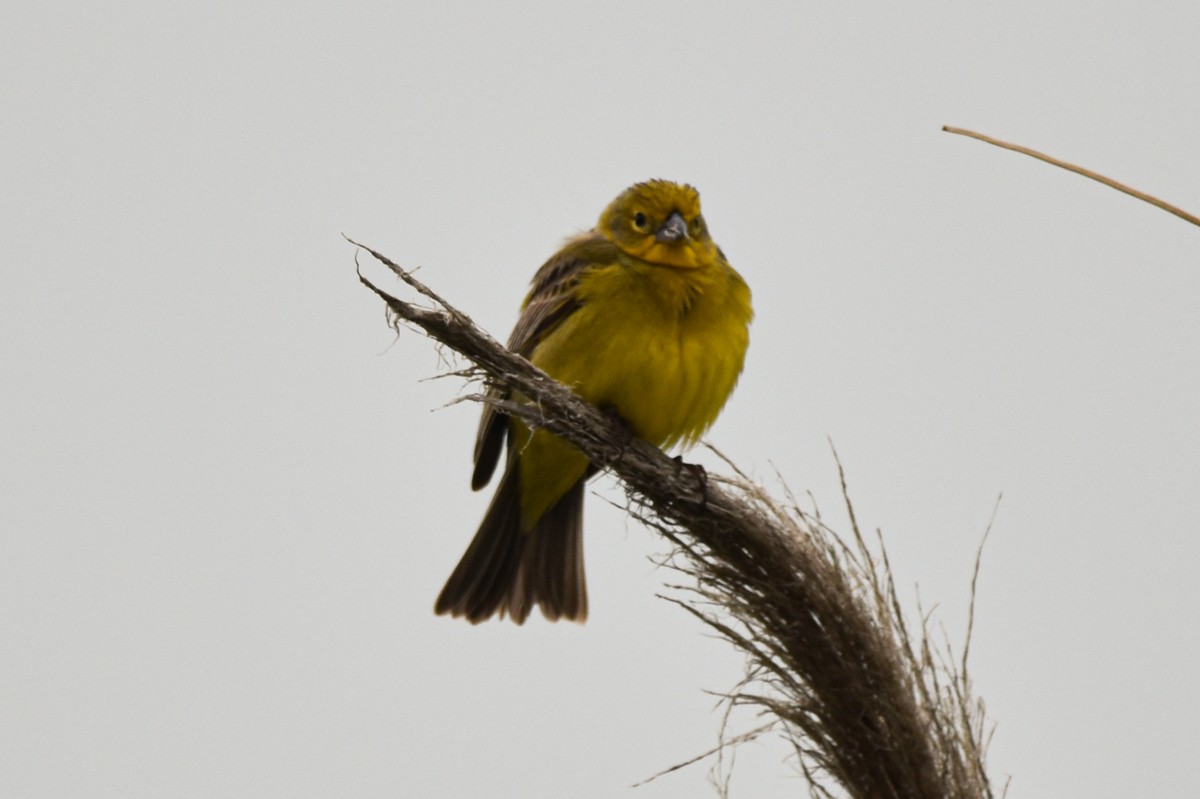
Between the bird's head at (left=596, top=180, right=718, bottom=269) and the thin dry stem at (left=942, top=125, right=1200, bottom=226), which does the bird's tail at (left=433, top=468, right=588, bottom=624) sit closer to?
the bird's head at (left=596, top=180, right=718, bottom=269)

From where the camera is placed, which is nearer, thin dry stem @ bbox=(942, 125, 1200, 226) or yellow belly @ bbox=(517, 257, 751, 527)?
thin dry stem @ bbox=(942, 125, 1200, 226)

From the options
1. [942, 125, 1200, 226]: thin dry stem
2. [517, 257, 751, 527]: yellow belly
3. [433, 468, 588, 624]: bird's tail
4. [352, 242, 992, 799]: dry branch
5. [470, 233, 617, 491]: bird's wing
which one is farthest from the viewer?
[433, 468, 588, 624]: bird's tail

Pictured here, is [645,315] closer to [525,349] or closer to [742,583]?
[525,349]

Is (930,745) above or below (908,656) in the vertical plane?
below

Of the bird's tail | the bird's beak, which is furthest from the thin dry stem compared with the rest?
the bird's tail

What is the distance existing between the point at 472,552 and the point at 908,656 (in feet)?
10.0

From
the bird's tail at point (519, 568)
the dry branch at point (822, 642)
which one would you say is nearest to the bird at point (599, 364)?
the bird's tail at point (519, 568)

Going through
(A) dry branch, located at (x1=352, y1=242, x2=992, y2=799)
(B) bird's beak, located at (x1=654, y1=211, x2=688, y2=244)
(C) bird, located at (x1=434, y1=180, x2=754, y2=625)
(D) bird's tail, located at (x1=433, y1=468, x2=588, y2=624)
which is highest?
(B) bird's beak, located at (x1=654, y1=211, x2=688, y2=244)

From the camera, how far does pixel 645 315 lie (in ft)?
16.0

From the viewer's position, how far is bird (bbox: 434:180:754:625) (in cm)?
482

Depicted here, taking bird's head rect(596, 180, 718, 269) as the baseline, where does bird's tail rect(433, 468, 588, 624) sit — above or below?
below

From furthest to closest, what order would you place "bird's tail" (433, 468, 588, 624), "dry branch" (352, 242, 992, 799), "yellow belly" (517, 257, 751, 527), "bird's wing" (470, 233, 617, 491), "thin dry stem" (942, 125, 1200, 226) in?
"bird's tail" (433, 468, 588, 624)
"bird's wing" (470, 233, 617, 491)
"yellow belly" (517, 257, 751, 527)
"dry branch" (352, 242, 992, 799)
"thin dry stem" (942, 125, 1200, 226)

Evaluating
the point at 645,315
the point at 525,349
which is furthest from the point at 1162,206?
the point at 525,349

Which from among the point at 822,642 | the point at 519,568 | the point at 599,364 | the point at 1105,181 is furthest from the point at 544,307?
the point at 1105,181
